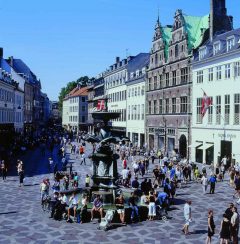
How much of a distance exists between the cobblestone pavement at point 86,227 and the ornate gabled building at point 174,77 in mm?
27214

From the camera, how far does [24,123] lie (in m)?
98.1

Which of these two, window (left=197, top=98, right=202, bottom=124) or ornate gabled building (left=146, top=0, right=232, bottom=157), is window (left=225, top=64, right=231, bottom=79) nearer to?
window (left=197, top=98, right=202, bottom=124)

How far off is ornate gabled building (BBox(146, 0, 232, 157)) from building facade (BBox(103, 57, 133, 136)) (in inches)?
579

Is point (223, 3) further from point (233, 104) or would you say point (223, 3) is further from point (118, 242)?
point (118, 242)

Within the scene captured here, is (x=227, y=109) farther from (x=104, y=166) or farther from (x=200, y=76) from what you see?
(x=104, y=166)

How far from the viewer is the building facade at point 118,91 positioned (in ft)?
266

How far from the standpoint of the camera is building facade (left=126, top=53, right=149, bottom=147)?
69938 millimetres

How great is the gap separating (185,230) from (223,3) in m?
41.3

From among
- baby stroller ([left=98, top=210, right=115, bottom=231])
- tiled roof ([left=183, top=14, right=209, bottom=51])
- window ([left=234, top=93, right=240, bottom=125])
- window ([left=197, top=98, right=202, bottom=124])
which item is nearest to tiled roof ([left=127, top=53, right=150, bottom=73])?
tiled roof ([left=183, top=14, right=209, bottom=51])

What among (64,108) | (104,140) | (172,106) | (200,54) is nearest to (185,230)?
(104,140)

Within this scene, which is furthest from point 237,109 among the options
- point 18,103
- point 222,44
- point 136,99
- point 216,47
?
point 18,103

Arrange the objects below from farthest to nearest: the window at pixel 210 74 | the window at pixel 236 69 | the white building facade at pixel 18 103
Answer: the white building facade at pixel 18 103 < the window at pixel 210 74 < the window at pixel 236 69

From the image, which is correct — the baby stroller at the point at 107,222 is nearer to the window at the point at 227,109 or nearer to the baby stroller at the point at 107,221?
the baby stroller at the point at 107,221

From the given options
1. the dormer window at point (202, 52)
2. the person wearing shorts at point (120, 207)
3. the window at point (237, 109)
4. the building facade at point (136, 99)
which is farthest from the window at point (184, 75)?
the person wearing shorts at point (120, 207)
